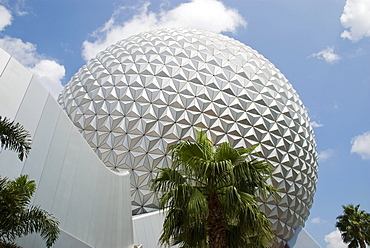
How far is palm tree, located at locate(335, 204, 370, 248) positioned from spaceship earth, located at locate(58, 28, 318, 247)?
2589mm

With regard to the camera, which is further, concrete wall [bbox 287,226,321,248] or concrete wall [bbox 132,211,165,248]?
concrete wall [bbox 287,226,321,248]

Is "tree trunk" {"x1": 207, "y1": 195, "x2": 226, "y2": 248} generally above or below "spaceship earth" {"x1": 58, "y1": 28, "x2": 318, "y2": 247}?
below

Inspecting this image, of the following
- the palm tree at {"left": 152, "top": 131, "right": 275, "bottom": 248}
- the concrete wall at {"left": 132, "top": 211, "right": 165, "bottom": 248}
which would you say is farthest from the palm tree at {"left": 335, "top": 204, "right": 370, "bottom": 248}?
the palm tree at {"left": 152, "top": 131, "right": 275, "bottom": 248}

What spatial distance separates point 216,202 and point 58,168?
159 inches

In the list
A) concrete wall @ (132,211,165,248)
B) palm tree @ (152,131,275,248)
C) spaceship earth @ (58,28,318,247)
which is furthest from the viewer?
spaceship earth @ (58,28,318,247)

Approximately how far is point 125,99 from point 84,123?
8.67 ft

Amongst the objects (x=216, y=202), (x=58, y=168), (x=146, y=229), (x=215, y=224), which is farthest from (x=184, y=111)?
(x=215, y=224)

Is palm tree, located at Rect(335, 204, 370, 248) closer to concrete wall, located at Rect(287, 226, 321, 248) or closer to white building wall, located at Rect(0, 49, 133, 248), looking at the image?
concrete wall, located at Rect(287, 226, 321, 248)

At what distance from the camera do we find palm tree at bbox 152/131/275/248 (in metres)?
6.21

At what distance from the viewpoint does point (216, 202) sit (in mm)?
6730

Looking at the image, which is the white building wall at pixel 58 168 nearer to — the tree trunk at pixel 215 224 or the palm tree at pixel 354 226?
the tree trunk at pixel 215 224

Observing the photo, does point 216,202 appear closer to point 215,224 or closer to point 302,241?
point 215,224

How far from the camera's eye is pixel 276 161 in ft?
59.7

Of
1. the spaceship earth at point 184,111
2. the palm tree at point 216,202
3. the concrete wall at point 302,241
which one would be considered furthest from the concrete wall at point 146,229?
the concrete wall at point 302,241
